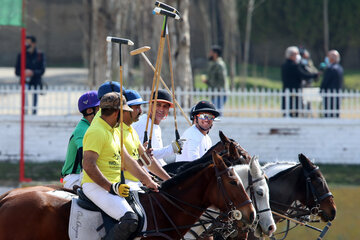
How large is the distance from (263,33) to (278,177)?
27.4 meters

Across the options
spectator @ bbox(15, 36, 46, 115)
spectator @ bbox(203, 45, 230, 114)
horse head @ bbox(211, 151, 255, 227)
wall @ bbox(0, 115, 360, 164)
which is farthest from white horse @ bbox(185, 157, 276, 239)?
spectator @ bbox(15, 36, 46, 115)

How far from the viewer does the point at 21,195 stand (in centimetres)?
659

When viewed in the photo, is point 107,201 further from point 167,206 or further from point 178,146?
point 178,146

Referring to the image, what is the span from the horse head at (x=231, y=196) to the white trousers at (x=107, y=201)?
0.77 meters

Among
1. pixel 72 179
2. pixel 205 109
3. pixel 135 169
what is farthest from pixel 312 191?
pixel 72 179

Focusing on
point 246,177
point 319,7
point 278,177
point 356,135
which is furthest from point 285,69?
point 319,7

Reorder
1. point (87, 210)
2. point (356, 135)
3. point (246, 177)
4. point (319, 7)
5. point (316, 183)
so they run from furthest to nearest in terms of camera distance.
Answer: point (319, 7) < point (356, 135) < point (316, 183) < point (246, 177) < point (87, 210)

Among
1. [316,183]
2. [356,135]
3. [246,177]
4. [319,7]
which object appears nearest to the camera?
[246,177]

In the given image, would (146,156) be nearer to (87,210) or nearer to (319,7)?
(87,210)

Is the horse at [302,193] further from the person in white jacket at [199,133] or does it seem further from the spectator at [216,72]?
the spectator at [216,72]

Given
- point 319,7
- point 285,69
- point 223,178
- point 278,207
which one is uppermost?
point 319,7

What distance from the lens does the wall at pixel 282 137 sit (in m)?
16.6

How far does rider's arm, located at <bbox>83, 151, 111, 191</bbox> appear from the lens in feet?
20.5

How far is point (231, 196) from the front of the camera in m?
6.42
